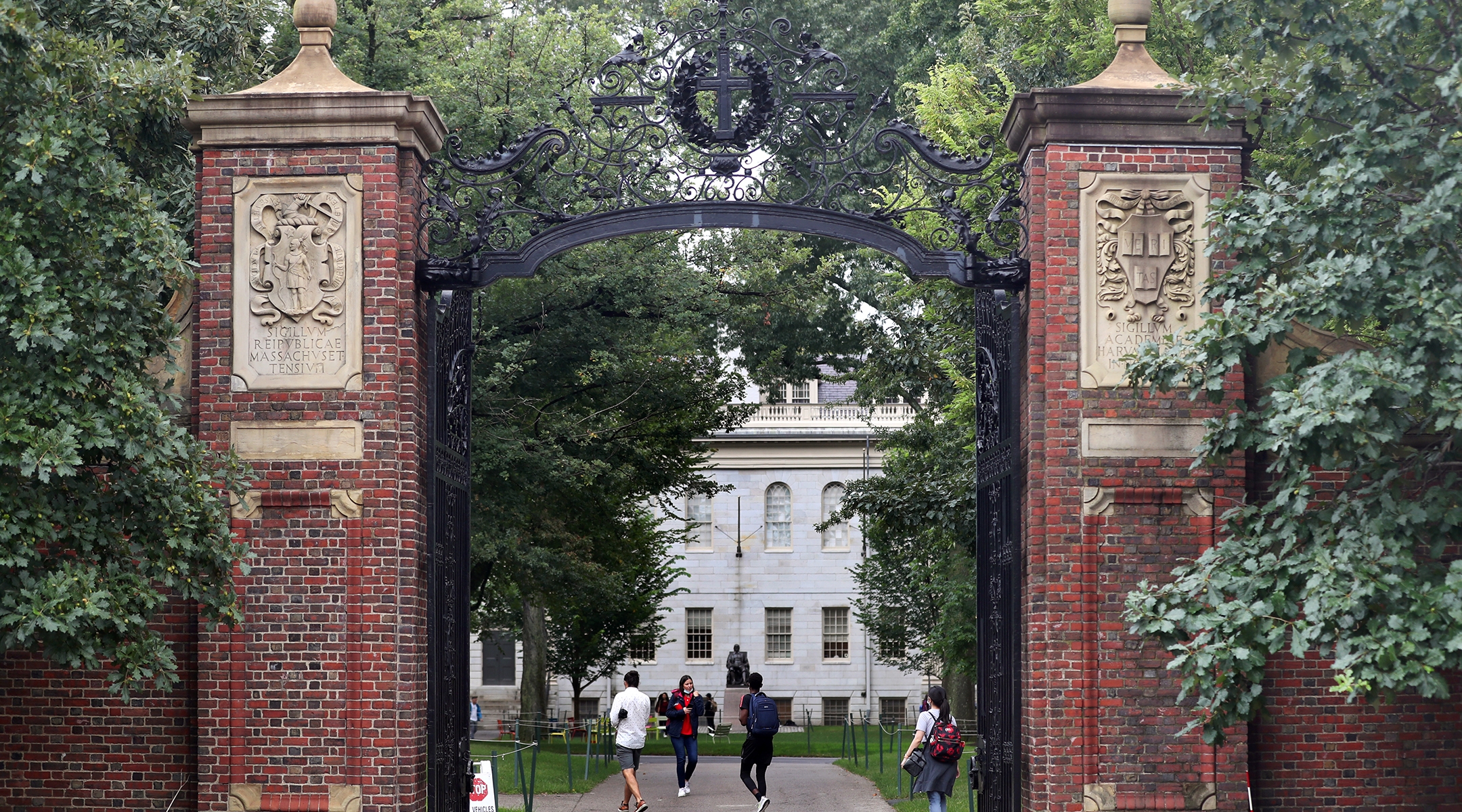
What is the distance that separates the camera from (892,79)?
33.0m

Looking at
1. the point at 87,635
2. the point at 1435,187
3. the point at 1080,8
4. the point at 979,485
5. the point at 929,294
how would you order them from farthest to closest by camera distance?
the point at 929,294 → the point at 1080,8 → the point at 979,485 → the point at 87,635 → the point at 1435,187

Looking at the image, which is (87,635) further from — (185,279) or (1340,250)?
(1340,250)

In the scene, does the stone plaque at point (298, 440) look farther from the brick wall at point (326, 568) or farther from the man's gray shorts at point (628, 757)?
the man's gray shorts at point (628, 757)

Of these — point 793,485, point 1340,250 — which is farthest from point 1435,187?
point 793,485

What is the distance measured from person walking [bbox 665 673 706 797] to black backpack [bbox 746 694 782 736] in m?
1.82

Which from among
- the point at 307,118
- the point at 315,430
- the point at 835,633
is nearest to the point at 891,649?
the point at 835,633

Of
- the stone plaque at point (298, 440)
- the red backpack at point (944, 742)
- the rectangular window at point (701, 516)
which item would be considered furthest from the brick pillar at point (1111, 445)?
the rectangular window at point (701, 516)

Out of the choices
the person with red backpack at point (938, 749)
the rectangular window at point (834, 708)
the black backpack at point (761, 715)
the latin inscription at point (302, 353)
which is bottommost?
the rectangular window at point (834, 708)

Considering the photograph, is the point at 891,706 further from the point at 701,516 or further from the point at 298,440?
the point at 298,440

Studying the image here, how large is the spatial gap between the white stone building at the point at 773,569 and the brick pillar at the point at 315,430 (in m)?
45.7

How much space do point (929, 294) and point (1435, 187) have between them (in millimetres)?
11733

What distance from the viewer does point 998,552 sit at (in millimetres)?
11359

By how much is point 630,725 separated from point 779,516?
3955 cm

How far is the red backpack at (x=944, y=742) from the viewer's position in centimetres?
1330
